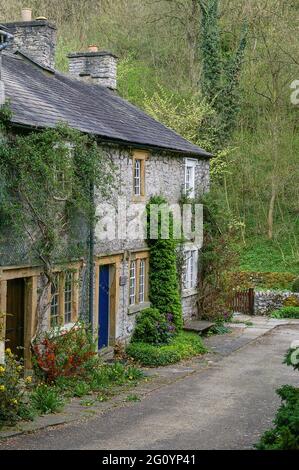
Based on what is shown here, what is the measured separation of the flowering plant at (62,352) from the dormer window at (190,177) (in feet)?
28.5

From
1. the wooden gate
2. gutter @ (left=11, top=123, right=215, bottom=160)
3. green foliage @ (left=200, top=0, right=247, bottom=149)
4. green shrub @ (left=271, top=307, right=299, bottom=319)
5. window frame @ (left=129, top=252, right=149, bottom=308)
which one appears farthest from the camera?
green foliage @ (left=200, top=0, right=247, bottom=149)

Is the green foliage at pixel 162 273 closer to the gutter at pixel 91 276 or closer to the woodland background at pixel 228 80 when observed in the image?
the gutter at pixel 91 276

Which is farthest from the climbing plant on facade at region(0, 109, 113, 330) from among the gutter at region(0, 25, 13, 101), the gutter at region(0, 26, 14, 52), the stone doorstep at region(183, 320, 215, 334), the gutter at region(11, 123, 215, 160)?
the stone doorstep at region(183, 320, 215, 334)

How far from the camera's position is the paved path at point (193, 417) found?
10.6m

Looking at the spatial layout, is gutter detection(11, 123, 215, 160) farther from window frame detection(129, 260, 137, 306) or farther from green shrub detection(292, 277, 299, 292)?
green shrub detection(292, 277, 299, 292)

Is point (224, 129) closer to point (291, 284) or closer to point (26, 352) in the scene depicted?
point (291, 284)

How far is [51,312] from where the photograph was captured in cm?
1541

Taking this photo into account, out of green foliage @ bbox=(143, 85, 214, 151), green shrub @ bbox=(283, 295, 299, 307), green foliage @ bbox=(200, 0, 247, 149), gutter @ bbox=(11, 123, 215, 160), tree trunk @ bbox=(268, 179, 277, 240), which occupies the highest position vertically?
green foliage @ bbox=(200, 0, 247, 149)

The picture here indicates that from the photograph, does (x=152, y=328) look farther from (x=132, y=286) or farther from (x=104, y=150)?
(x=104, y=150)

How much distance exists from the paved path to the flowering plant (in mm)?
1860

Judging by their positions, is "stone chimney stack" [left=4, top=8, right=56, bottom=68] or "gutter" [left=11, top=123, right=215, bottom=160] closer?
"gutter" [left=11, top=123, right=215, bottom=160]

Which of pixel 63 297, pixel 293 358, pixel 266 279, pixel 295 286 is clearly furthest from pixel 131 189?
pixel 266 279

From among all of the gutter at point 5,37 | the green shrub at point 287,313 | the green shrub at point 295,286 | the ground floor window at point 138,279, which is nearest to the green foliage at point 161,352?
the ground floor window at point 138,279

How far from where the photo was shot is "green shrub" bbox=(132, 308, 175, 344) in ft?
62.9
